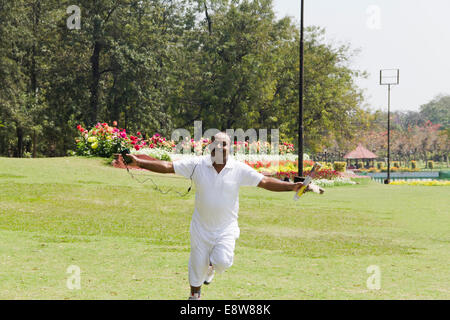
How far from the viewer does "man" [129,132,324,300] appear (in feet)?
17.8

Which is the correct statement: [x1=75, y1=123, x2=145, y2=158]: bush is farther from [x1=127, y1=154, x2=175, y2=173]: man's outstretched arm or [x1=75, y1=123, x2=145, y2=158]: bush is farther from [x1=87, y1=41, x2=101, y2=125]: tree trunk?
[x1=127, y1=154, x2=175, y2=173]: man's outstretched arm

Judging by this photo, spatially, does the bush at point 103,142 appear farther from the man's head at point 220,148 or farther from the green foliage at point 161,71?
the man's head at point 220,148

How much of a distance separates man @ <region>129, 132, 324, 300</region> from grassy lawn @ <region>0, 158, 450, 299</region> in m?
0.97

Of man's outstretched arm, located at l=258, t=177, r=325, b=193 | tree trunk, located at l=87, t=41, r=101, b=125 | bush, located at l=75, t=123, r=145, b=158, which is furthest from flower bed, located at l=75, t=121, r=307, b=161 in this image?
man's outstretched arm, located at l=258, t=177, r=325, b=193

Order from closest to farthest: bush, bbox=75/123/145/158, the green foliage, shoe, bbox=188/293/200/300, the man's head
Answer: the man's head → shoe, bbox=188/293/200/300 → bush, bbox=75/123/145/158 → the green foliage

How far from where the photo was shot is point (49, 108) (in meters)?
37.1

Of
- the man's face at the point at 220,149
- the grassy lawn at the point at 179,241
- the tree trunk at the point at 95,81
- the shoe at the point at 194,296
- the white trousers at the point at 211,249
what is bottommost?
the grassy lawn at the point at 179,241

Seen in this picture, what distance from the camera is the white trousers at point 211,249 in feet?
18.0

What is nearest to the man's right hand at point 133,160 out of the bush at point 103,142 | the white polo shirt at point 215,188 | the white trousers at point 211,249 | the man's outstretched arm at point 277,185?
the white polo shirt at point 215,188

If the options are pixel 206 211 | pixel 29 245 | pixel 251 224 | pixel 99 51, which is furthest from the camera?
pixel 99 51

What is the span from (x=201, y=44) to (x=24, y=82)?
43.8ft

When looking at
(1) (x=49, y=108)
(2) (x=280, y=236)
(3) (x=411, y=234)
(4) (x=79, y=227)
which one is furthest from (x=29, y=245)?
(1) (x=49, y=108)

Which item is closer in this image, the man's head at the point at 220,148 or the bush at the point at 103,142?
the man's head at the point at 220,148

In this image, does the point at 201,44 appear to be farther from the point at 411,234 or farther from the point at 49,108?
the point at 411,234
